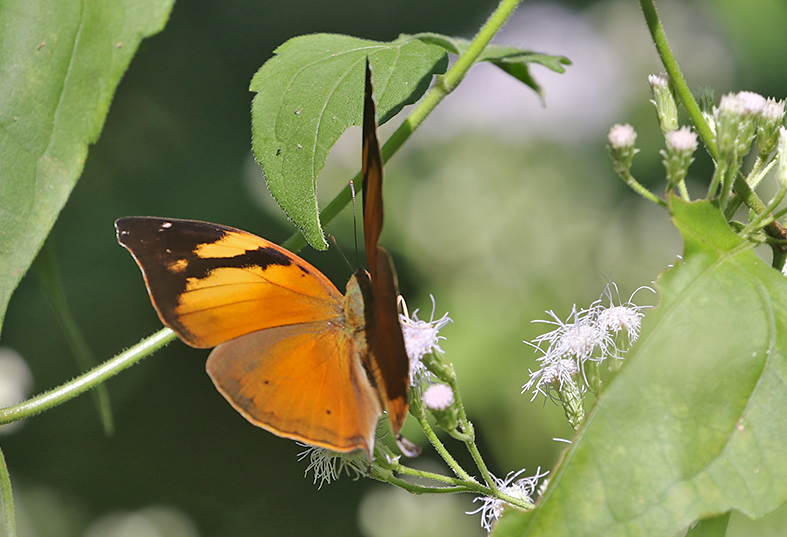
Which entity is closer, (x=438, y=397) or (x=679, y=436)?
(x=679, y=436)

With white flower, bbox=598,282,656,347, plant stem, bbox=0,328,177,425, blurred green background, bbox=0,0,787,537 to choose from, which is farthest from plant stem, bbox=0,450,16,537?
blurred green background, bbox=0,0,787,537

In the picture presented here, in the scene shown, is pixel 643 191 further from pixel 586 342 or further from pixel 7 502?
pixel 7 502

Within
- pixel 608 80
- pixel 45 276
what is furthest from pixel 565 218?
pixel 45 276

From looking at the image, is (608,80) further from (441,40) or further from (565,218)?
(441,40)

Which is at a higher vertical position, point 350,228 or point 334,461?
point 334,461

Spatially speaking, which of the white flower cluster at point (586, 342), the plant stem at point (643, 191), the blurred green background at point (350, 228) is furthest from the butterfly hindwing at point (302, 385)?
the blurred green background at point (350, 228)

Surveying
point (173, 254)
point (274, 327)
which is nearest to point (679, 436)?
point (274, 327)
